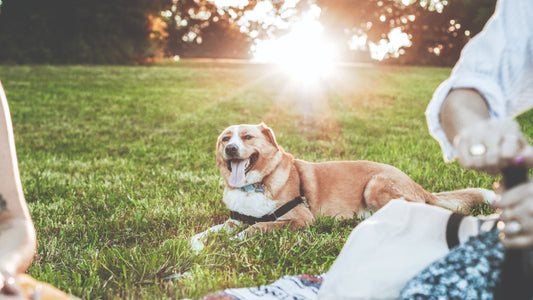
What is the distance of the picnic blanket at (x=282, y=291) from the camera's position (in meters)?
2.01

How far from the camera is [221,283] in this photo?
2.30m

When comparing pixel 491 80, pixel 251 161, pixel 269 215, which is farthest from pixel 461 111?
pixel 251 161

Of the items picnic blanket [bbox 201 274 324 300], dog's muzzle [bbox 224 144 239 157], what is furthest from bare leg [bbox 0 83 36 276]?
dog's muzzle [bbox 224 144 239 157]

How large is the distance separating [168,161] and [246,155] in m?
3.08

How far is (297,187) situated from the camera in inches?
152

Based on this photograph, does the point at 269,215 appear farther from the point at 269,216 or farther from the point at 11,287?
the point at 11,287

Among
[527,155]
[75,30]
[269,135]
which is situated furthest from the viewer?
[75,30]

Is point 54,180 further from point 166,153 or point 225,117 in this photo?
point 225,117

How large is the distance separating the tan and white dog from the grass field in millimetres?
251

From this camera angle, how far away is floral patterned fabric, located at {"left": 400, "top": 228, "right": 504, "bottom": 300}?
1266mm

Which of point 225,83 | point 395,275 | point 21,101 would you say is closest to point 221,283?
point 395,275

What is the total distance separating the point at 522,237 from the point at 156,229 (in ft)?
9.55

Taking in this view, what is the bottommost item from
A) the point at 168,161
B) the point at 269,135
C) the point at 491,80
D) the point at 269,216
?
the point at 168,161

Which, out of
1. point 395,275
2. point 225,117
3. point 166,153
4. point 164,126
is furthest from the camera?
point 225,117
